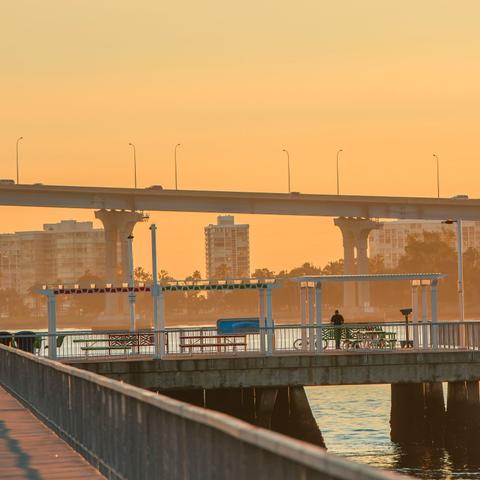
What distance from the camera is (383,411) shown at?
8431 centimetres

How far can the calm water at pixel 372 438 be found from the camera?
4972 centimetres

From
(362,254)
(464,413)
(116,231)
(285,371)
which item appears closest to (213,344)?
(285,371)

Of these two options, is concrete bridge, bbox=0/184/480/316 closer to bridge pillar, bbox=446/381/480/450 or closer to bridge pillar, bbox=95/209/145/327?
bridge pillar, bbox=95/209/145/327

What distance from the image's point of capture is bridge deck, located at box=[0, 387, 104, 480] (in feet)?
63.0

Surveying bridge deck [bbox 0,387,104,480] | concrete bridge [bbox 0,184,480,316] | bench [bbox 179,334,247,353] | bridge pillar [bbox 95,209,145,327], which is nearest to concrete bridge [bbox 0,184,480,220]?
concrete bridge [bbox 0,184,480,316]

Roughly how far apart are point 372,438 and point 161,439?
169ft

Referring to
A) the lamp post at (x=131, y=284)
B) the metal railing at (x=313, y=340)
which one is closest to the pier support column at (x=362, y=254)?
the lamp post at (x=131, y=284)

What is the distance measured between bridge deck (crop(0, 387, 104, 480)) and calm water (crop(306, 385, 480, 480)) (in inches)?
940

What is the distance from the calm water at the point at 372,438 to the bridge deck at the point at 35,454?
940 inches

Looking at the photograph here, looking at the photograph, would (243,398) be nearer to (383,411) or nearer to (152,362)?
(152,362)

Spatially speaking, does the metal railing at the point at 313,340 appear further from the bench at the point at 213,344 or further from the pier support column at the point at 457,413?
the pier support column at the point at 457,413

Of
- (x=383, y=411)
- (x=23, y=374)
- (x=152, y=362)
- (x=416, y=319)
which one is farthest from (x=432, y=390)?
(x=383, y=411)

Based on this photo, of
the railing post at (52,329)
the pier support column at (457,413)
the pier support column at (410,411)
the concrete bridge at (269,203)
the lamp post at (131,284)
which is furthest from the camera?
the concrete bridge at (269,203)

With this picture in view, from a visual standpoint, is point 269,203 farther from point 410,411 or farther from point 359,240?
point 410,411
